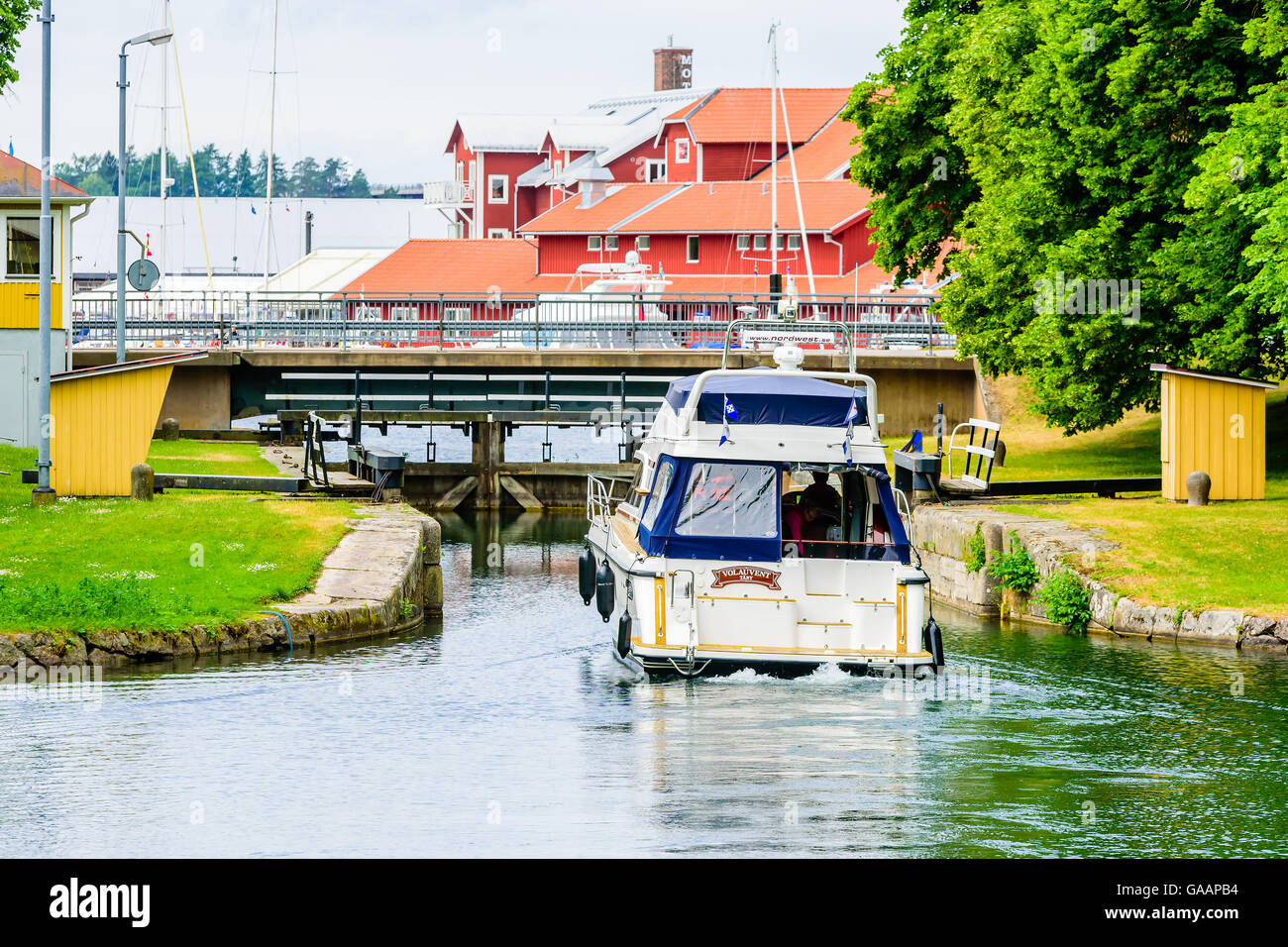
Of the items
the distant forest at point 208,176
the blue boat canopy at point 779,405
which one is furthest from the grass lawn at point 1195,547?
the distant forest at point 208,176

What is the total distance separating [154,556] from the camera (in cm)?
2127

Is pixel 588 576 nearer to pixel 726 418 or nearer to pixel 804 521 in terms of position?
pixel 804 521

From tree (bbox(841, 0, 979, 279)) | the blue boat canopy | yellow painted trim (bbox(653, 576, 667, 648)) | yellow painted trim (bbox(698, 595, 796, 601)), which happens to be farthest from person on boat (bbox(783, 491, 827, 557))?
tree (bbox(841, 0, 979, 279))

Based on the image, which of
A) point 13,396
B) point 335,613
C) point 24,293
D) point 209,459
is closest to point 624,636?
point 335,613

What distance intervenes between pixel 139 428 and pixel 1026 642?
14.3 m

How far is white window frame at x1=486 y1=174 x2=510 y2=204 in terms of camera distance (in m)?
98.2

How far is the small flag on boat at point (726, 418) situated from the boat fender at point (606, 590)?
10.3ft

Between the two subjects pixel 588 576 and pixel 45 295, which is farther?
pixel 45 295

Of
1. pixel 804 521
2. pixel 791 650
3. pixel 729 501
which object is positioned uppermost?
pixel 729 501

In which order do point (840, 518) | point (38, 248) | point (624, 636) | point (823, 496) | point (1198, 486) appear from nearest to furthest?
point (624, 636) → point (840, 518) → point (823, 496) → point (1198, 486) → point (38, 248)

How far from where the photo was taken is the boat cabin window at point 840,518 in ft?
59.3

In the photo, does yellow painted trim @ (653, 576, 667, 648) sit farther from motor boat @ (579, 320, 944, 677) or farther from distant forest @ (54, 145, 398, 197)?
distant forest @ (54, 145, 398, 197)

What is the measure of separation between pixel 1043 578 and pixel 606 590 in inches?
263
